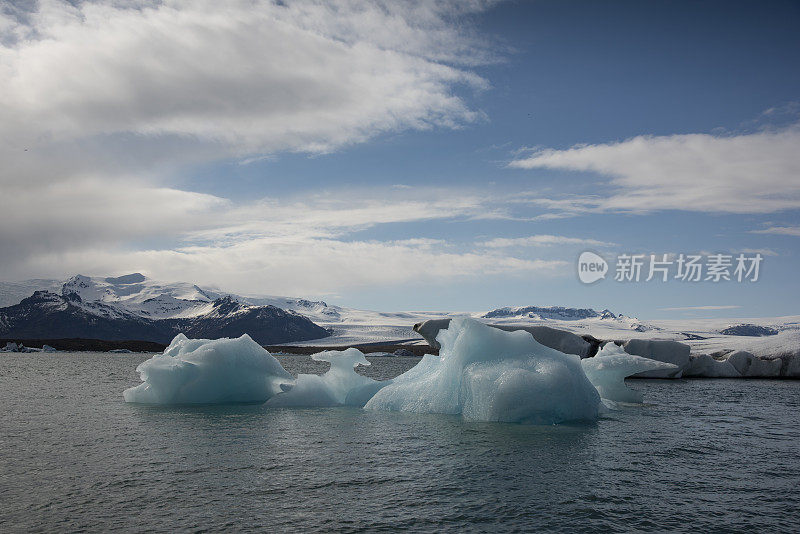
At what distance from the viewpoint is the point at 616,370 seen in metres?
21.4

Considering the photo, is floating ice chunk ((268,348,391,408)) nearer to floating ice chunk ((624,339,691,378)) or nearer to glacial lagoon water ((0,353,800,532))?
glacial lagoon water ((0,353,800,532))

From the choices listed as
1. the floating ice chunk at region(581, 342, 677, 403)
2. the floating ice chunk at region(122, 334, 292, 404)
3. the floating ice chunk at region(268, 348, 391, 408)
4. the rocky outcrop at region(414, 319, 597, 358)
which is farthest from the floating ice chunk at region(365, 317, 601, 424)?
the rocky outcrop at region(414, 319, 597, 358)

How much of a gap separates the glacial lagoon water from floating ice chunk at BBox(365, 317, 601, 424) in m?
0.57

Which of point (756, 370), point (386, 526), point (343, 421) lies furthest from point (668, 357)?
point (386, 526)

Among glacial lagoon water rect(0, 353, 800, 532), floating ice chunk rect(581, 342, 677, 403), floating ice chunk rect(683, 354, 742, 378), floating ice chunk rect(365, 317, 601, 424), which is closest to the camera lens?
glacial lagoon water rect(0, 353, 800, 532)

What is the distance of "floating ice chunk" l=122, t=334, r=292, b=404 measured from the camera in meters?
19.3

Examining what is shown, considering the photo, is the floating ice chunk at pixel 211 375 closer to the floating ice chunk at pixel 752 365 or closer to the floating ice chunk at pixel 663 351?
the floating ice chunk at pixel 663 351

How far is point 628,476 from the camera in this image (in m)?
9.89

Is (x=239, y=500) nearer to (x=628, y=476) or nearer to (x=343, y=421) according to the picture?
(x=628, y=476)

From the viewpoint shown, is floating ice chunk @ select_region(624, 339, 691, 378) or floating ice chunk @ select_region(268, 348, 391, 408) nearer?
floating ice chunk @ select_region(268, 348, 391, 408)

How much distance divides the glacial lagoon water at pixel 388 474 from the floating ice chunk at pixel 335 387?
3.18 m

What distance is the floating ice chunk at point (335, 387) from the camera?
2006 centimetres

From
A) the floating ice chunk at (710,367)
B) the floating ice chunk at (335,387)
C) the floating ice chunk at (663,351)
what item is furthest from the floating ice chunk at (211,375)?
the floating ice chunk at (710,367)

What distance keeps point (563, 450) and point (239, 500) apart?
6642 mm
